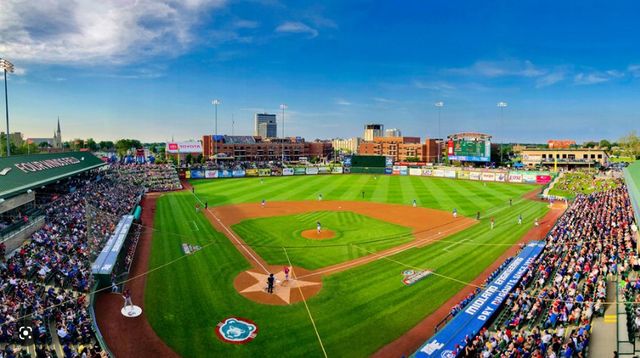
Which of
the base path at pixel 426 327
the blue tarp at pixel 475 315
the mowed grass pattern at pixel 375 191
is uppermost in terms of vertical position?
the mowed grass pattern at pixel 375 191

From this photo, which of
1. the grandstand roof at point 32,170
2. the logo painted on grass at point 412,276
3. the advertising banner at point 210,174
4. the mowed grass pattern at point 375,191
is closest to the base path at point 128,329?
the grandstand roof at point 32,170

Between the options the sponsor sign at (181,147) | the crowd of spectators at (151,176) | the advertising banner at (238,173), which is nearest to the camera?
the crowd of spectators at (151,176)

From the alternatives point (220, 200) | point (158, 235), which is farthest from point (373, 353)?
point (220, 200)

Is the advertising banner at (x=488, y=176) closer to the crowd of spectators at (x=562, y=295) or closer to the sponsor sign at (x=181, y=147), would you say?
the crowd of spectators at (x=562, y=295)

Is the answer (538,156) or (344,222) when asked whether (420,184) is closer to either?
(344,222)

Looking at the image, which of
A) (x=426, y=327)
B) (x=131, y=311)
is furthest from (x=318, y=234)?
(x=131, y=311)

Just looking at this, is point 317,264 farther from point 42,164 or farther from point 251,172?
point 251,172

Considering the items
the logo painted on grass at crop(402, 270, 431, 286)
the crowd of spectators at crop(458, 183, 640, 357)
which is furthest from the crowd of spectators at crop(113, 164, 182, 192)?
the crowd of spectators at crop(458, 183, 640, 357)
